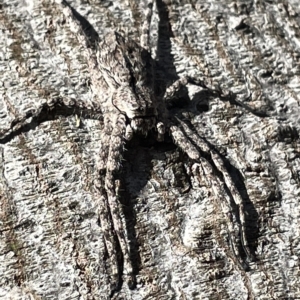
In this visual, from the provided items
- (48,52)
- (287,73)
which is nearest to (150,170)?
(48,52)

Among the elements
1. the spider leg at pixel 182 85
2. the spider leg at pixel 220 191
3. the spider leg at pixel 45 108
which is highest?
the spider leg at pixel 182 85

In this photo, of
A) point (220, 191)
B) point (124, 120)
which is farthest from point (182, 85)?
point (220, 191)

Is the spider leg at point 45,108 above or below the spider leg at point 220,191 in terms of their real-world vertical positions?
above

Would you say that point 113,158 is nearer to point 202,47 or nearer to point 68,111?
point 68,111

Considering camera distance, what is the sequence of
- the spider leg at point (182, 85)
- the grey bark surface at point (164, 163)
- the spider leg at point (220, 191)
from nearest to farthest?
the grey bark surface at point (164, 163), the spider leg at point (220, 191), the spider leg at point (182, 85)

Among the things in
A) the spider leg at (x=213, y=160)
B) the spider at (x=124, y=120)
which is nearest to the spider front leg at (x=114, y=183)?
the spider at (x=124, y=120)

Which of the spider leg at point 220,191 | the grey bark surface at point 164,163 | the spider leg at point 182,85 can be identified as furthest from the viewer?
the spider leg at point 182,85

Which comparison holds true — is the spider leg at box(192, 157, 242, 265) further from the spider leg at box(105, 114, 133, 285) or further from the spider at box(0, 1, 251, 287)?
the spider leg at box(105, 114, 133, 285)

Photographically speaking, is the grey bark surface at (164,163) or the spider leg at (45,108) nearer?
the grey bark surface at (164,163)

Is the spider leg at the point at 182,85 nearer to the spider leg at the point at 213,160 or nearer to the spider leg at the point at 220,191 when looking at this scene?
the spider leg at the point at 213,160

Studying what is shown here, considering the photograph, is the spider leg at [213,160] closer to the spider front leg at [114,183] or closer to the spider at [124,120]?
the spider at [124,120]
